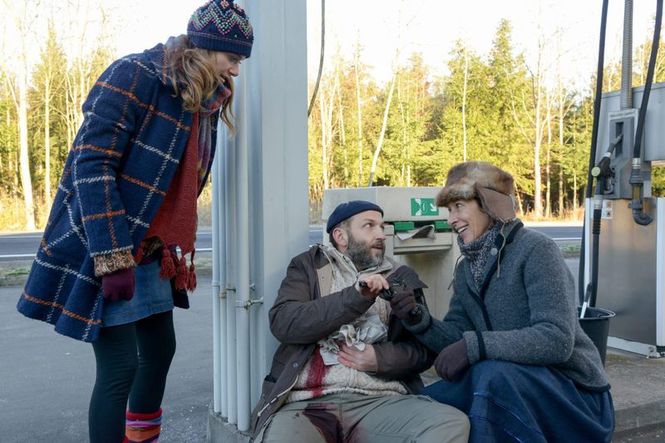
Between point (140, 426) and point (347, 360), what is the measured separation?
873 mm

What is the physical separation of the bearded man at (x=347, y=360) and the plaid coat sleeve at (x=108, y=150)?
0.78m

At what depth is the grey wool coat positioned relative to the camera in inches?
90.6

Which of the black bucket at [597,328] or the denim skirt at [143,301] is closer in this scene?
the denim skirt at [143,301]

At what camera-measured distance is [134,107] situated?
2.23 meters

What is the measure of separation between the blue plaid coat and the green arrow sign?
1767mm

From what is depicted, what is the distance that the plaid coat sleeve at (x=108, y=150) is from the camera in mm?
2115

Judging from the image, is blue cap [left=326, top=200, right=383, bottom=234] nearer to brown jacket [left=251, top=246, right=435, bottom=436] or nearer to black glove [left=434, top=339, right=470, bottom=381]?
brown jacket [left=251, top=246, right=435, bottom=436]

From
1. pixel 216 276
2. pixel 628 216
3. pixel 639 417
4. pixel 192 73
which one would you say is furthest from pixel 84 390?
pixel 628 216

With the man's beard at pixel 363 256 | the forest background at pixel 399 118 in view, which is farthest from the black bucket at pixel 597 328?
the forest background at pixel 399 118

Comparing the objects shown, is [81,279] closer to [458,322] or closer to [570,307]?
[458,322]

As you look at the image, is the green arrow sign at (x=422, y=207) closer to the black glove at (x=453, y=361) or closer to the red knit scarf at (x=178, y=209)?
the black glove at (x=453, y=361)

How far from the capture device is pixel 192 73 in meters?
2.29

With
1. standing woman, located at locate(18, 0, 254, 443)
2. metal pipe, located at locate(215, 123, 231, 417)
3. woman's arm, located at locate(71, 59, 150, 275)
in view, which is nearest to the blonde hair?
standing woman, located at locate(18, 0, 254, 443)

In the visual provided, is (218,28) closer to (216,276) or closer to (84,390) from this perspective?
(216,276)
